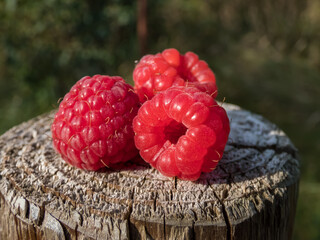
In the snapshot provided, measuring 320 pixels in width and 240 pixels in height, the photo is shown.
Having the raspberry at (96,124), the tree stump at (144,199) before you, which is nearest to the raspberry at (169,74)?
the raspberry at (96,124)

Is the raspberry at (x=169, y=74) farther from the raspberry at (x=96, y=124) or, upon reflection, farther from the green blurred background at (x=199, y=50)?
the green blurred background at (x=199, y=50)

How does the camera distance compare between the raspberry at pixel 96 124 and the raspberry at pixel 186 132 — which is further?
the raspberry at pixel 96 124

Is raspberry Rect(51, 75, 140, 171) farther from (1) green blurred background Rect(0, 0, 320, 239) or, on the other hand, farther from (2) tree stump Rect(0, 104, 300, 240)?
(1) green blurred background Rect(0, 0, 320, 239)

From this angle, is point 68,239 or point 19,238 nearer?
point 68,239

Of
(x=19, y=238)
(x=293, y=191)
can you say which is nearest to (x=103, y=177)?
(x=19, y=238)

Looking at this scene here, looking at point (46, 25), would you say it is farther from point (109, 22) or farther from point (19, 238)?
point (19, 238)

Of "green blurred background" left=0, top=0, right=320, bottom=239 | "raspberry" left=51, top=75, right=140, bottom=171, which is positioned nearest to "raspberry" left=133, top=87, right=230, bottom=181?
"raspberry" left=51, top=75, right=140, bottom=171
